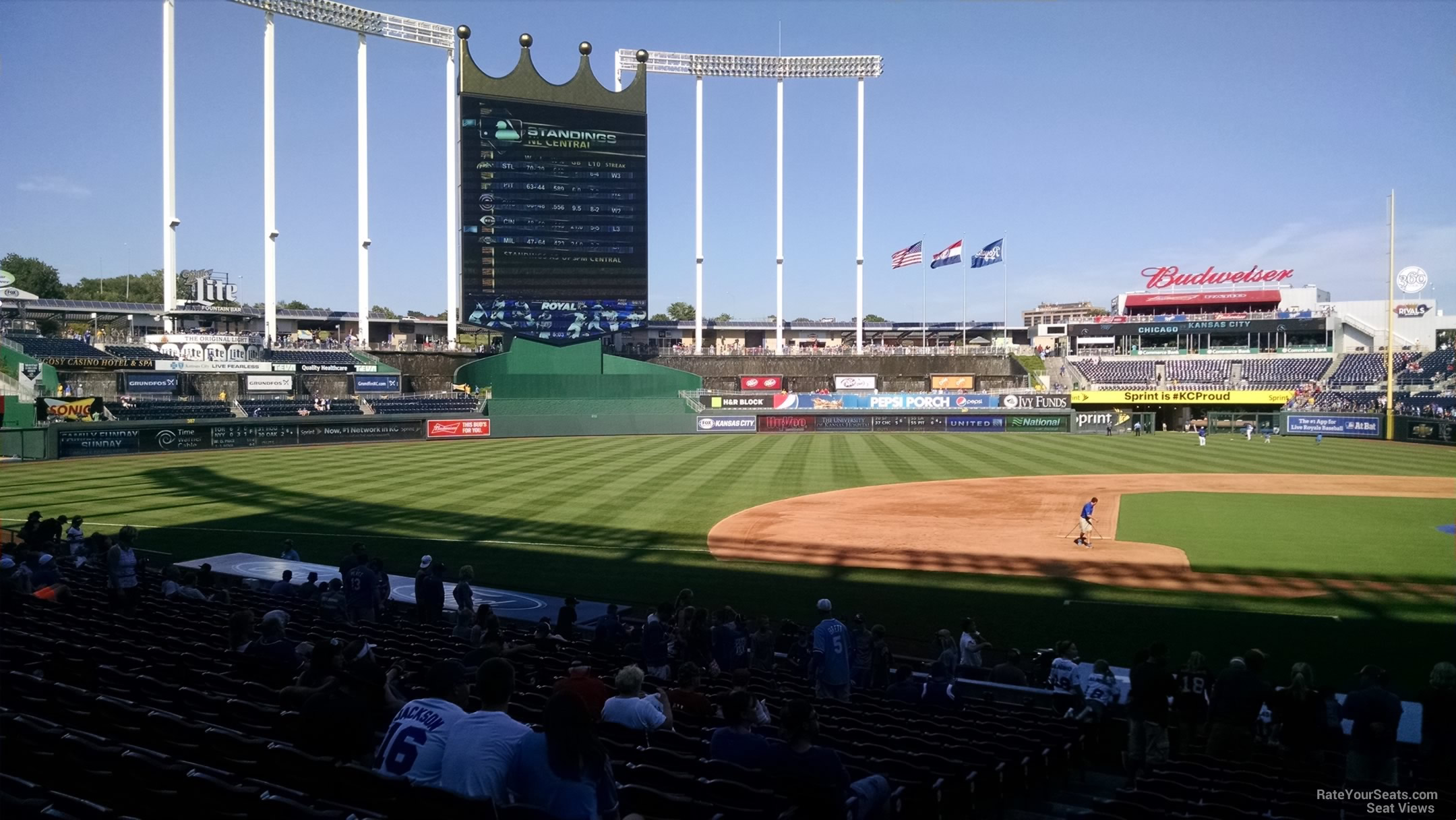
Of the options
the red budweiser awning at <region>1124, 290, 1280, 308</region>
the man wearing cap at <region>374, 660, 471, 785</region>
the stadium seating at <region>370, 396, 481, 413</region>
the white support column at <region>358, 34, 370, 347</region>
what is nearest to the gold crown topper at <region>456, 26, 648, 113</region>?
the white support column at <region>358, 34, 370, 347</region>

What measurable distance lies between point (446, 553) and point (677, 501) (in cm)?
919

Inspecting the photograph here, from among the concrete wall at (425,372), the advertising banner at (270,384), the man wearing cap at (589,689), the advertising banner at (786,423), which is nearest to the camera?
the man wearing cap at (589,689)

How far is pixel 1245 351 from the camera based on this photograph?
7331 centimetres

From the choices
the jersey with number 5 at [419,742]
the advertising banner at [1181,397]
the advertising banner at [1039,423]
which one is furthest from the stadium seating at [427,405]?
the jersey with number 5 at [419,742]

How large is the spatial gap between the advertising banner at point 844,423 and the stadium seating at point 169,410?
3614cm

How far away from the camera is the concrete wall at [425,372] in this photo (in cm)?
6556

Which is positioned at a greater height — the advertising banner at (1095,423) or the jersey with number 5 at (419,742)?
the jersey with number 5 at (419,742)

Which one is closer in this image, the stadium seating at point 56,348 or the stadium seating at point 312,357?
the stadium seating at point 56,348

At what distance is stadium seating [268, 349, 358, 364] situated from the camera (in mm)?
57844

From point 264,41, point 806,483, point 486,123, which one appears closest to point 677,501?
point 806,483

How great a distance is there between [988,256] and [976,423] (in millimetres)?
13296

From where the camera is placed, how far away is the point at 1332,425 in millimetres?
54219

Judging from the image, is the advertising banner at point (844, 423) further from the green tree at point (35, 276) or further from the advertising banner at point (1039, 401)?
the green tree at point (35, 276)

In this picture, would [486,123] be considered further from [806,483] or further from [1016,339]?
[1016,339]
